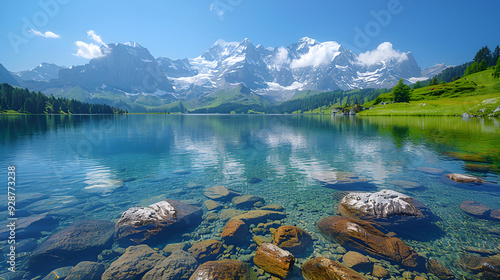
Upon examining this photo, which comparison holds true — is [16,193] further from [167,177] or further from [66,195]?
[167,177]

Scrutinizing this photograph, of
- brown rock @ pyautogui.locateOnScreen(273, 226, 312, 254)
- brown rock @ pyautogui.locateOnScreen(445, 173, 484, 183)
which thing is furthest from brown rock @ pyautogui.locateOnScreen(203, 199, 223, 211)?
brown rock @ pyautogui.locateOnScreen(445, 173, 484, 183)

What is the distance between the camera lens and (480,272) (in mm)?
9664

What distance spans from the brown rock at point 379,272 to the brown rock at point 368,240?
0.95 meters

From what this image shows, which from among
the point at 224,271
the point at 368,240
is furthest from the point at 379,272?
the point at 224,271

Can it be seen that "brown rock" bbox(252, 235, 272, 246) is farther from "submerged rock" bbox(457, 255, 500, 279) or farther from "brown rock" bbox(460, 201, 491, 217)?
"brown rock" bbox(460, 201, 491, 217)

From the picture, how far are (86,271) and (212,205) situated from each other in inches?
357

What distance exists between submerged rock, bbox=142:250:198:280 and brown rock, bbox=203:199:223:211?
20.1 feet

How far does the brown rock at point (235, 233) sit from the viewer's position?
12.8 m

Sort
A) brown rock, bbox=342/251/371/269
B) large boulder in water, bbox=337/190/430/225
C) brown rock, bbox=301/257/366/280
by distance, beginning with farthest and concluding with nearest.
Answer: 1. large boulder in water, bbox=337/190/430/225
2. brown rock, bbox=342/251/371/269
3. brown rock, bbox=301/257/366/280

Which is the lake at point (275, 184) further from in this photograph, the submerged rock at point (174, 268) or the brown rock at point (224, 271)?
the submerged rock at point (174, 268)

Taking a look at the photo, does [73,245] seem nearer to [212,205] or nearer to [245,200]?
[212,205]

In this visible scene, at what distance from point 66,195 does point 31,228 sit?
6669mm

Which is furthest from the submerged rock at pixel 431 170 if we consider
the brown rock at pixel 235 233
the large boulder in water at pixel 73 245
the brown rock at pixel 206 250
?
the large boulder in water at pixel 73 245

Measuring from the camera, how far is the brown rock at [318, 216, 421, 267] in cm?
1082
